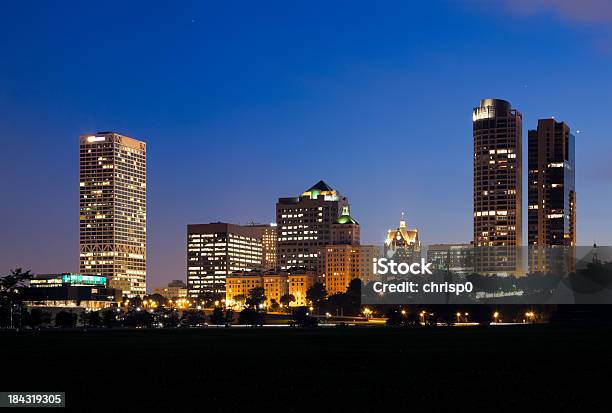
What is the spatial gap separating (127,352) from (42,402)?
155 feet

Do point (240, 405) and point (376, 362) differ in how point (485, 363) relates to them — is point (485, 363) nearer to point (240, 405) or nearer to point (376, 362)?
point (376, 362)

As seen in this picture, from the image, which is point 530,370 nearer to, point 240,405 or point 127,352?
point 240,405

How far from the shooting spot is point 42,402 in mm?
46000

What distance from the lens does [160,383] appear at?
5681 cm

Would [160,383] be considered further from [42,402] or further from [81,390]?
[42,402]

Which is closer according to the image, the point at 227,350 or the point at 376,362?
the point at 376,362

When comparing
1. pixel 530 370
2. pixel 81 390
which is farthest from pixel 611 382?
pixel 81 390

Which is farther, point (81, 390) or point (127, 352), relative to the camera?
point (127, 352)

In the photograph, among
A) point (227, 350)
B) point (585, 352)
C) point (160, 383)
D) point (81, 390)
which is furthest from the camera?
point (227, 350)

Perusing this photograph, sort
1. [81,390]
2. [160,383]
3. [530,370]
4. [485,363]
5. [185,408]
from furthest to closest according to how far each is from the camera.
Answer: [485,363] < [530,370] < [160,383] < [81,390] < [185,408]

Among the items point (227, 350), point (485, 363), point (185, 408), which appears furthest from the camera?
point (227, 350)

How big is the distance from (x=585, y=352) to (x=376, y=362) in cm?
2229

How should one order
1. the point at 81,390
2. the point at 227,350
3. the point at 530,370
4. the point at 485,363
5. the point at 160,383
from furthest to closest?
1. the point at 227,350
2. the point at 485,363
3. the point at 530,370
4. the point at 160,383
5. the point at 81,390

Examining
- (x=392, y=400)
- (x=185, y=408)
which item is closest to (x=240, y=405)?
(x=185, y=408)
